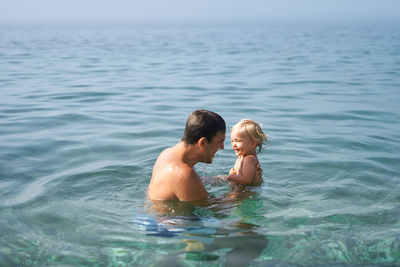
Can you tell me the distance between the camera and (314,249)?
3.91 meters

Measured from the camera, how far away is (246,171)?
5.18m

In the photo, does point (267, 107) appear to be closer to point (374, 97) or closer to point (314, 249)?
point (374, 97)

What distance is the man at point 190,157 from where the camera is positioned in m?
4.18

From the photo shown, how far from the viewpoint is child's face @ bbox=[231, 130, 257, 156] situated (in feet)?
17.1

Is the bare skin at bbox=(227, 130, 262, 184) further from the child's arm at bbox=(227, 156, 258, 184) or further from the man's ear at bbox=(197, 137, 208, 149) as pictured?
the man's ear at bbox=(197, 137, 208, 149)

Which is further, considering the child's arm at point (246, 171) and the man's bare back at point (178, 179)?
the child's arm at point (246, 171)

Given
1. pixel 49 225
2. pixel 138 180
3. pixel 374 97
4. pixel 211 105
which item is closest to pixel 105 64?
pixel 211 105

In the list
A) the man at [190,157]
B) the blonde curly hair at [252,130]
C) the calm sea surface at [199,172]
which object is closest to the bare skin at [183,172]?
the man at [190,157]

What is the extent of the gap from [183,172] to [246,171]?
4.03ft

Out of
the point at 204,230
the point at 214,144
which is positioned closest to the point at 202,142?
the point at 214,144

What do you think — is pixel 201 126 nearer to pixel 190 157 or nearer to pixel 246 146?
pixel 190 157

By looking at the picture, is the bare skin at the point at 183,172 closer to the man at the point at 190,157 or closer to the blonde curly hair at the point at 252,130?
the man at the point at 190,157

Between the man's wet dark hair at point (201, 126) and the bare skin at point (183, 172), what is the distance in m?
0.04

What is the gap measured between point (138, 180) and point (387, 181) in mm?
3046
